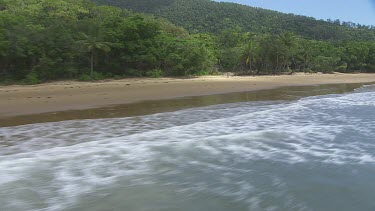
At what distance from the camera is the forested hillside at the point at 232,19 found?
111100 mm

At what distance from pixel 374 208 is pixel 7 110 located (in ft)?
46.3

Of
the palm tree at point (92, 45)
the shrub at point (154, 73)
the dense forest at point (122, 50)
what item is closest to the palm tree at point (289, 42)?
the dense forest at point (122, 50)

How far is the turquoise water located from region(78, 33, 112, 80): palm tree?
908 inches

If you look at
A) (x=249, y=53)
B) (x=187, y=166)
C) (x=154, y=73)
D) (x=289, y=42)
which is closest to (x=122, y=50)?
(x=154, y=73)

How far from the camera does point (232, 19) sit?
11875 centimetres

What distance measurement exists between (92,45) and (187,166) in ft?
94.6

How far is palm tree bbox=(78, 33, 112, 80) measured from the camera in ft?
108

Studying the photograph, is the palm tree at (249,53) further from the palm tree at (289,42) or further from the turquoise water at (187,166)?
the turquoise water at (187,166)

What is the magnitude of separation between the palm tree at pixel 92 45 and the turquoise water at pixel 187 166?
23075mm

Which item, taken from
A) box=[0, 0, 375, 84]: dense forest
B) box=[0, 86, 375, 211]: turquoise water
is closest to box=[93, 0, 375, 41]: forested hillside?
box=[0, 0, 375, 84]: dense forest

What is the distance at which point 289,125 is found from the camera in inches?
441

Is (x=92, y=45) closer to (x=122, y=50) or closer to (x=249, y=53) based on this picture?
(x=122, y=50)

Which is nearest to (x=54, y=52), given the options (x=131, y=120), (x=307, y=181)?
(x=131, y=120)

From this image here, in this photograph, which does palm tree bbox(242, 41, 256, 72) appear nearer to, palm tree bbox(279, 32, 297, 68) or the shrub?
palm tree bbox(279, 32, 297, 68)
